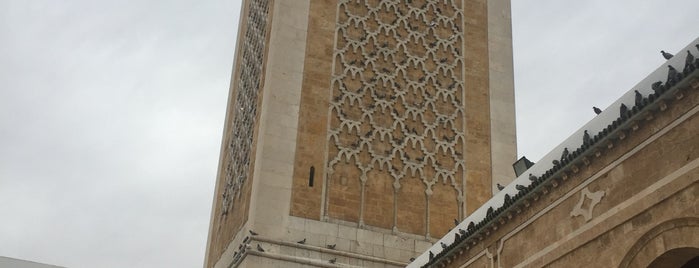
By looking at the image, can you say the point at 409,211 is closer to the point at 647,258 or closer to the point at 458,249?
the point at 458,249

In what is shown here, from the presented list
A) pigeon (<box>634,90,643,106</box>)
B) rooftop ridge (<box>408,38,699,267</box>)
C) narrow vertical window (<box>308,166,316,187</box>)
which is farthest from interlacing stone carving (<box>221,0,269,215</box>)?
pigeon (<box>634,90,643,106</box>)

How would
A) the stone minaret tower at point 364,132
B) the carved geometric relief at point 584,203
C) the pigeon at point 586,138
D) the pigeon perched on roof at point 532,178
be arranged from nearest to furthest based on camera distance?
the carved geometric relief at point 584,203 → the pigeon at point 586,138 → the pigeon perched on roof at point 532,178 → the stone minaret tower at point 364,132

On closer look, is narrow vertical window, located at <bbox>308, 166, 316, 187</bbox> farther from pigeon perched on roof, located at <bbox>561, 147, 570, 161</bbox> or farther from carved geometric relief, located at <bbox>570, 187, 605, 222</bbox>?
carved geometric relief, located at <bbox>570, 187, 605, 222</bbox>

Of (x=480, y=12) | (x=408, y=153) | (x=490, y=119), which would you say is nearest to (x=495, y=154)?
(x=490, y=119)

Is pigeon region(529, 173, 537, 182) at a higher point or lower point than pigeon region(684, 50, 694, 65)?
lower

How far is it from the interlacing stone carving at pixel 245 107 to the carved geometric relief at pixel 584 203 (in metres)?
7.72

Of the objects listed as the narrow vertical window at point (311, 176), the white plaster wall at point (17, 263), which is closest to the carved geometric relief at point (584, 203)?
the narrow vertical window at point (311, 176)

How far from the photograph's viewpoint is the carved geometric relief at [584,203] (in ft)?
22.8

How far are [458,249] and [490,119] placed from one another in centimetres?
616

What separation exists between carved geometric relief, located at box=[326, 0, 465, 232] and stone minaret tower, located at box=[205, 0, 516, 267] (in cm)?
2

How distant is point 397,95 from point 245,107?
311cm

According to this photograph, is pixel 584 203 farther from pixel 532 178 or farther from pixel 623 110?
pixel 623 110

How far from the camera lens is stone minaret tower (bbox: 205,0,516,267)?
13.1 meters

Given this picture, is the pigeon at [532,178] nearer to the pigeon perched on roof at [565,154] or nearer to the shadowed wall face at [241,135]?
the pigeon perched on roof at [565,154]
